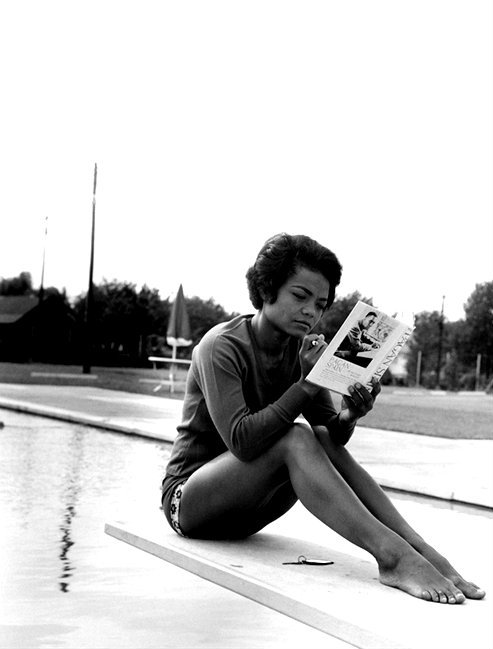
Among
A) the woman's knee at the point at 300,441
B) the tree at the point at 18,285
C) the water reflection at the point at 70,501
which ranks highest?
the tree at the point at 18,285

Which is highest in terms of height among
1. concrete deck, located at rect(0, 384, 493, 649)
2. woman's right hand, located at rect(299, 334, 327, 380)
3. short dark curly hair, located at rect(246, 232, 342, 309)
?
short dark curly hair, located at rect(246, 232, 342, 309)

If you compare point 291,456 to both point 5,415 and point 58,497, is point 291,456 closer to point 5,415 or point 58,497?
point 58,497

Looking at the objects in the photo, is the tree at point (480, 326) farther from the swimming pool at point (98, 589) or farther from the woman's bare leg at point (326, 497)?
the woman's bare leg at point (326, 497)

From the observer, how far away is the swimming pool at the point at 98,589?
13.5 feet

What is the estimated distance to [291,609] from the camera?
397 cm

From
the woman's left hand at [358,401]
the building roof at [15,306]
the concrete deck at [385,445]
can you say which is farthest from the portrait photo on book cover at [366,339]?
the building roof at [15,306]

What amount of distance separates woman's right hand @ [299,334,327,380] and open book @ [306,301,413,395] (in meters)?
0.06

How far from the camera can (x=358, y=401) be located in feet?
14.3

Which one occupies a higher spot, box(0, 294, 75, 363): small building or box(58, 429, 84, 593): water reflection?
box(0, 294, 75, 363): small building

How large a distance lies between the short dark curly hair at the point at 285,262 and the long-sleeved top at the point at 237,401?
0.20 metres

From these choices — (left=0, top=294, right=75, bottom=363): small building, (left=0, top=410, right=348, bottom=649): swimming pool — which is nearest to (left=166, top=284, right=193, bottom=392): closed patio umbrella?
(left=0, top=410, right=348, bottom=649): swimming pool

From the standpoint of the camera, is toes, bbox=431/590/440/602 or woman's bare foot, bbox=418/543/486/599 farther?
woman's bare foot, bbox=418/543/486/599

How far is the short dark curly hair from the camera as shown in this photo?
4.59m

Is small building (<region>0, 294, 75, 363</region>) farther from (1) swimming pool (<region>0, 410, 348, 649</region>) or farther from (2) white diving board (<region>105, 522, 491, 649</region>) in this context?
(2) white diving board (<region>105, 522, 491, 649</region>)
